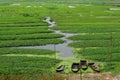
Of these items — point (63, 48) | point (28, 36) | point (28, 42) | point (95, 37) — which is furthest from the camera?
point (28, 36)

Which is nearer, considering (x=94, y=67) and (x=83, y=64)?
(x=94, y=67)

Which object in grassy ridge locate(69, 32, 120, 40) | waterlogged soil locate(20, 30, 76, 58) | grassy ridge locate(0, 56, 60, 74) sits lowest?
waterlogged soil locate(20, 30, 76, 58)

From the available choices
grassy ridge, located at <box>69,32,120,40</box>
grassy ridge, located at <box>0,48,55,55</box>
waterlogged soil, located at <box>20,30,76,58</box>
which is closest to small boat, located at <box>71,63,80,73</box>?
waterlogged soil, located at <box>20,30,76,58</box>

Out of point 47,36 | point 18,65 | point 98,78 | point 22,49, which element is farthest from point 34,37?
point 98,78

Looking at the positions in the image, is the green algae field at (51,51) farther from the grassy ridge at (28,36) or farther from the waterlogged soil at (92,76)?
the waterlogged soil at (92,76)

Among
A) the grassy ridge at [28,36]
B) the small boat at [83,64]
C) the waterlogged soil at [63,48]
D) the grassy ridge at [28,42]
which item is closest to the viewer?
the small boat at [83,64]

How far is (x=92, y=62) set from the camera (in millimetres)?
26406

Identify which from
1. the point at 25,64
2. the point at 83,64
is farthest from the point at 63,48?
the point at 25,64

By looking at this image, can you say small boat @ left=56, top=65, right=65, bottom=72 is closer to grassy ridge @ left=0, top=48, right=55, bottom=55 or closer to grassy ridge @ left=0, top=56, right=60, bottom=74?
grassy ridge @ left=0, top=56, right=60, bottom=74

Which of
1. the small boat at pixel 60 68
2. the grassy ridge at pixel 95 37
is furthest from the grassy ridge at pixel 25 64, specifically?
the grassy ridge at pixel 95 37

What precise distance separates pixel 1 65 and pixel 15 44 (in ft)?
28.6

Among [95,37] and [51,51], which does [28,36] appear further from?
[95,37]

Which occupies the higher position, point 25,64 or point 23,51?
point 25,64

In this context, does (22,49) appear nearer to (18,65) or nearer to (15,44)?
(15,44)
